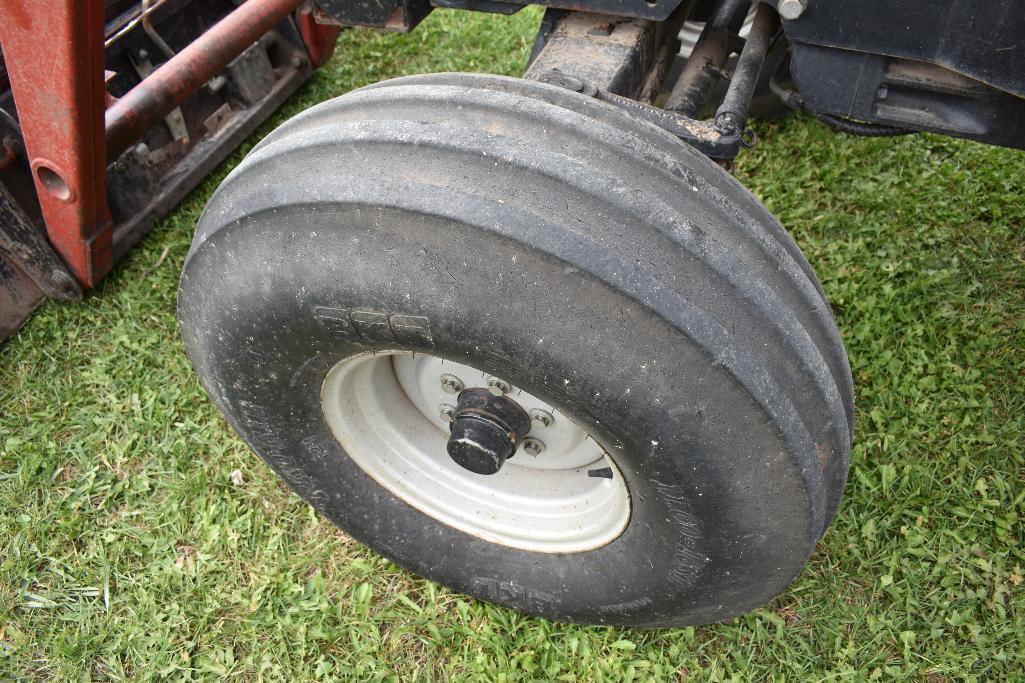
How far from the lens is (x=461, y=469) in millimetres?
1993

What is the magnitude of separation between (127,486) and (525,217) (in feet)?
5.42

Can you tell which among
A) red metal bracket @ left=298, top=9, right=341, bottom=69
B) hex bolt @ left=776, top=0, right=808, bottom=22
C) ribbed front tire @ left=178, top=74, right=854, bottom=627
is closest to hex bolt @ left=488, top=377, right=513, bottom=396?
ribbed front tire @ left=178, top=74, right=854, bottom=627

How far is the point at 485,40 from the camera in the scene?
12.7 feet

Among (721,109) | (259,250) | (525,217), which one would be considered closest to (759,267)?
(525,217)

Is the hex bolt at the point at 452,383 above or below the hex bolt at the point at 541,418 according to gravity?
above

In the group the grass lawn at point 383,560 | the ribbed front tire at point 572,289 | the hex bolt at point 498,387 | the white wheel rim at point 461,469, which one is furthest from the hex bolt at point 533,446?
the grass lawn at point 383,560

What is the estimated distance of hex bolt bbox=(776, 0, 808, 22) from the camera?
1506mm

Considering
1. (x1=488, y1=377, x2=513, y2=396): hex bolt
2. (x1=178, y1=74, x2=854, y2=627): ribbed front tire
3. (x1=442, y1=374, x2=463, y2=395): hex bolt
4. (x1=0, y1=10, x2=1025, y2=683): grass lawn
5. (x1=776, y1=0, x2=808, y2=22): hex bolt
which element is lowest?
(x1=0, y1=10, x2=1025, y2=683): grass lawn

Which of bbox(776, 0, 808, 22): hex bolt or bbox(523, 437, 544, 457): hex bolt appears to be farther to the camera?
bbox(523, 437, 544, 457): hex bolt

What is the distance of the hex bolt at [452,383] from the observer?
183cm

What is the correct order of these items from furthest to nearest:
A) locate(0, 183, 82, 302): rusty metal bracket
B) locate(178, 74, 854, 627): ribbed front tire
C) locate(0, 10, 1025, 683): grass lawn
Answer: locate(0, 183, 82, 302): rusty metal bracket → locate(0, 10, 1025, 683): grass lawn → locate(178, 74, 854, 627): ribbed front tire

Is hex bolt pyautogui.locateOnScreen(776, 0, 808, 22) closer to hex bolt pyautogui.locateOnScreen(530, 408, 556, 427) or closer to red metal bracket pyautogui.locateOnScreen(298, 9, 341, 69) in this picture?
hex bolt pyautogui.locateOnScreen(530, 408, 556, 427)

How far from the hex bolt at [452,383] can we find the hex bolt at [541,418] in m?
0.18

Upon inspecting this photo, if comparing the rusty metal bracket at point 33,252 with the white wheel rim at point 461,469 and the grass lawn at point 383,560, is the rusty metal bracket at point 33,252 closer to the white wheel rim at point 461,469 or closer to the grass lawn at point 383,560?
the grass lawn at point 383,560
